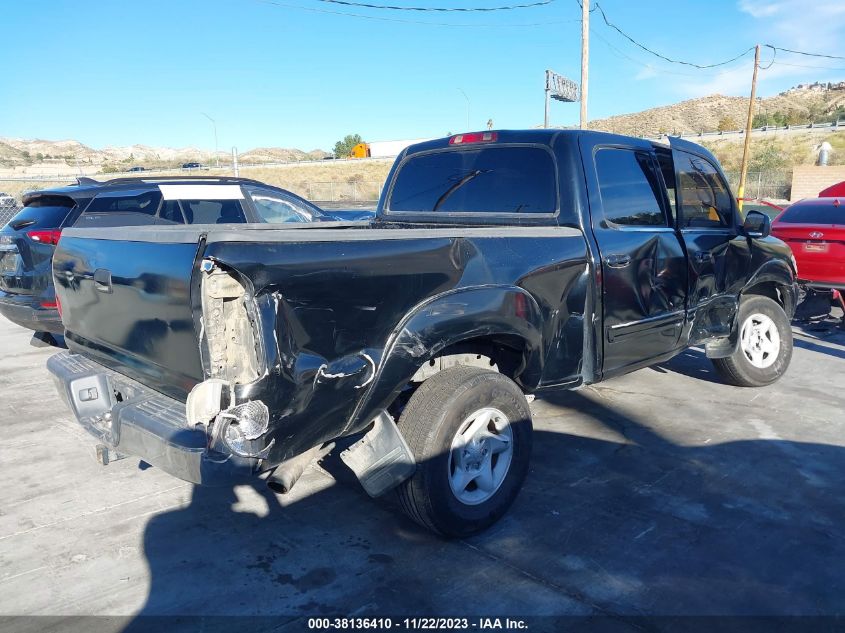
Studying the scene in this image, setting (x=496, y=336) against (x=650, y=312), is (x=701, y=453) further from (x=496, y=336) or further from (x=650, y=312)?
(x=496, y=336)

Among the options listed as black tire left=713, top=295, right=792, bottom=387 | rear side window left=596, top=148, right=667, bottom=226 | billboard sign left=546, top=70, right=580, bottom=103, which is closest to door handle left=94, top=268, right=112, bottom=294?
rear side window left=596, top=148, right=667, bottom=226

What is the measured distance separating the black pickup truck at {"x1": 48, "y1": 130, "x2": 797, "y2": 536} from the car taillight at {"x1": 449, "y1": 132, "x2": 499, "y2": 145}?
14 mm

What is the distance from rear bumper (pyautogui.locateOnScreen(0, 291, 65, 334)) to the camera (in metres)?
6.17

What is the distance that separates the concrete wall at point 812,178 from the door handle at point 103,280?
40.0 metres

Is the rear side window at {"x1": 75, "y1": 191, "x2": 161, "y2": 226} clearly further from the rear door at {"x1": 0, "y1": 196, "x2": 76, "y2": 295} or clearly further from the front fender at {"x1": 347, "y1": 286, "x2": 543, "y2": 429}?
the front fender at {"x1": 347, "y1": 286, "x2": 543, "y2": 429}

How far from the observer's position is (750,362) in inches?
229

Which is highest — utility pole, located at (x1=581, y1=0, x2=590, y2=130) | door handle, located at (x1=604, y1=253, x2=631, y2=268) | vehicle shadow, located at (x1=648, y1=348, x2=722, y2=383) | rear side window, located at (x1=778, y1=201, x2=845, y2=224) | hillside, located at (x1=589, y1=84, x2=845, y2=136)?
hillside, located at (x1=589, y1=84, x2=845, y2=136)

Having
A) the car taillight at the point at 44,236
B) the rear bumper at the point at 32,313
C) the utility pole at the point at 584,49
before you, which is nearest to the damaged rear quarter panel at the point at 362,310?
the rear bumper at the point at 32,313

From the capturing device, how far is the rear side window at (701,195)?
15.6 feet

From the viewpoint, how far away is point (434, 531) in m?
3.23

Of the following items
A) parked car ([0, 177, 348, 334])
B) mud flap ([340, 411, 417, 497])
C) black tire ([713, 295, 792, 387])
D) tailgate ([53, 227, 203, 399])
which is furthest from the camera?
parked car ([0, 177, 348, 334])

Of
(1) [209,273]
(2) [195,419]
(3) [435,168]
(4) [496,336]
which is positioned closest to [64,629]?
(2) [195,419]

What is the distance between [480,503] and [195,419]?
157cm

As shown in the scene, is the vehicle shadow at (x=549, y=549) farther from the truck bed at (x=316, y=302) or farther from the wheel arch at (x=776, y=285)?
the wheel arch at (x=776, y=285)
